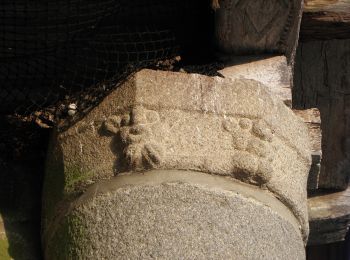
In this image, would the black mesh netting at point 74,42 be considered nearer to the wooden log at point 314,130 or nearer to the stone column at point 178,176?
the stone column at point 178,176

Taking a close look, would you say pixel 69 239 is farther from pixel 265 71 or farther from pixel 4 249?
pixel 265 71

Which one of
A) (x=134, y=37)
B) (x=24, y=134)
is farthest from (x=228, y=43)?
(x=24, y=134)

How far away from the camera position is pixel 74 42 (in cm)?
201

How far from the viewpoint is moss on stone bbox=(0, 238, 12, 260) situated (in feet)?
6.11

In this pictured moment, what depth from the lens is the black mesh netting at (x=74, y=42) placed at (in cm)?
A: 201

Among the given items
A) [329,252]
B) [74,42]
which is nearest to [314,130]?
[74,42]

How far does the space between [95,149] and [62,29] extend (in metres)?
0.38

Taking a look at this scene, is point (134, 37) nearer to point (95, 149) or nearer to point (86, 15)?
point (86, 15)

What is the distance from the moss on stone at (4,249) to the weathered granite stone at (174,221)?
157 mm

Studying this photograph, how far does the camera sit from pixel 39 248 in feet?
6.33

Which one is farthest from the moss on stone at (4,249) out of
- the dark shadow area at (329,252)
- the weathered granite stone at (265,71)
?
the dark shadow area at (329,252)

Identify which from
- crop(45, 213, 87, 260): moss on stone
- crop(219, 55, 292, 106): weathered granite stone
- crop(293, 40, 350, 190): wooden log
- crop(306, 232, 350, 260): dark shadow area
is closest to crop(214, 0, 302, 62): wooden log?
crop(219, 55, 292, 106): weathered granite stone

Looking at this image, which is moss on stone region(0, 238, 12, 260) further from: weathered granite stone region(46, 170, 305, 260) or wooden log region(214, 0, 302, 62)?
wooden log region(214, 0, 302, 62)

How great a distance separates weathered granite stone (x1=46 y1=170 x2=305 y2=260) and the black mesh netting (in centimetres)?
35
